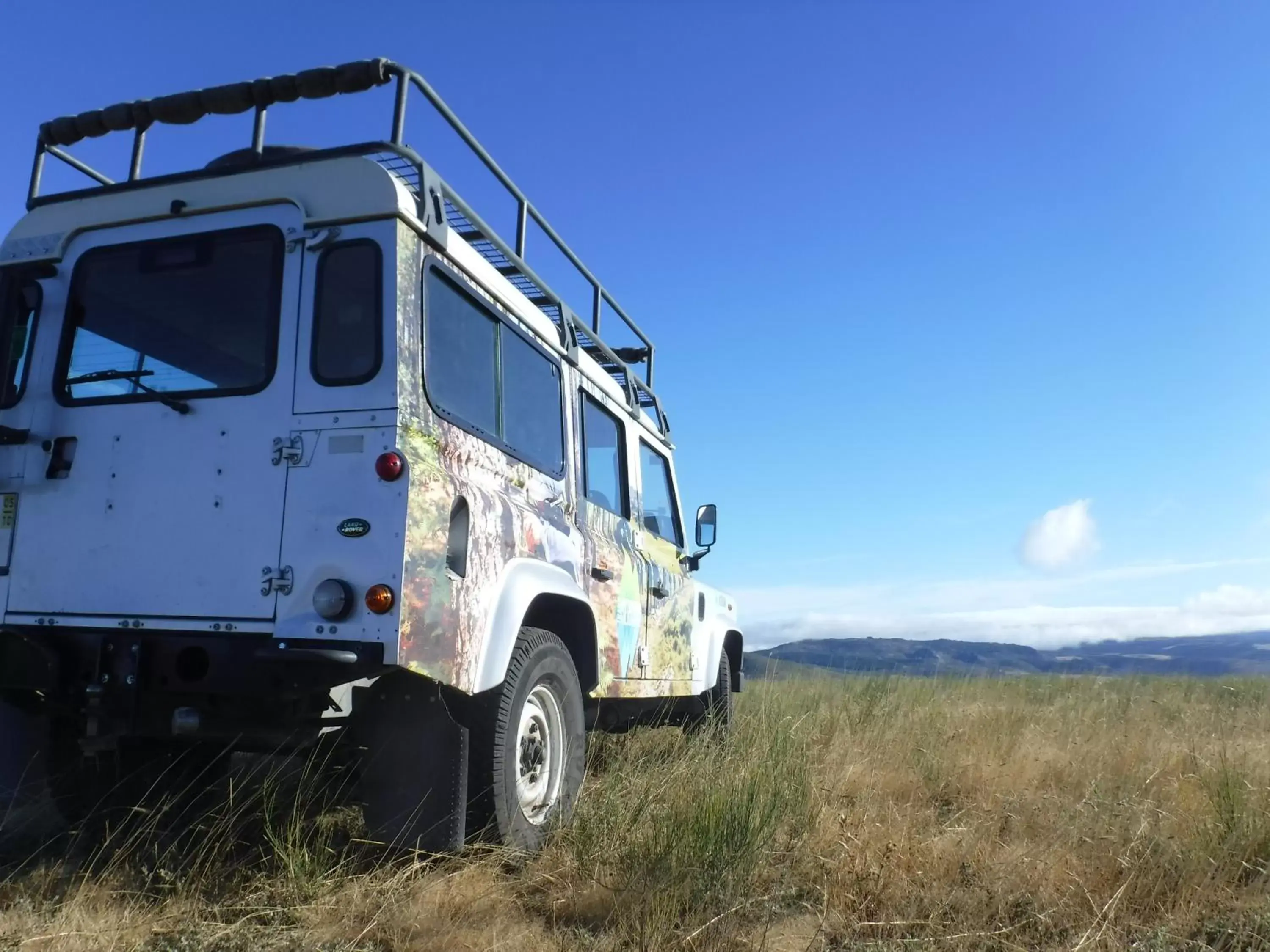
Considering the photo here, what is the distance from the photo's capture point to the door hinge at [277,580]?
139 inches

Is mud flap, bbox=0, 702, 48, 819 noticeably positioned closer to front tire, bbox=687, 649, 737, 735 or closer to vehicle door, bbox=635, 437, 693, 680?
vehicle door, bbox=635, 437, 693, 680

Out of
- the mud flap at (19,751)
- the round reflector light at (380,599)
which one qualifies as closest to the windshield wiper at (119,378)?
the round reflector light at (380,599)

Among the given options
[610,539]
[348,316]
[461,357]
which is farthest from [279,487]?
[610,539]

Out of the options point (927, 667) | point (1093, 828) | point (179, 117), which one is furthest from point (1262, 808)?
point (927, 667)

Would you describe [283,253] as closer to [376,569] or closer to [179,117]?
[179,117]

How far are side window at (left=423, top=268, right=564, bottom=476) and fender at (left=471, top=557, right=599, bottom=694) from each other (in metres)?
0.57

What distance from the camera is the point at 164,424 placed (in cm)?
386

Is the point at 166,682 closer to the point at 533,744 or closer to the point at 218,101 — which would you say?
the point at 533,744

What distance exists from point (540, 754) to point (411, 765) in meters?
0.86

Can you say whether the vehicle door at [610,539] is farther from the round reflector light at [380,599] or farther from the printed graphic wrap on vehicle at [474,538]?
the round reflector light at [380,599]

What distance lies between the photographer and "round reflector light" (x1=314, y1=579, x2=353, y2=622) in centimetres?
341

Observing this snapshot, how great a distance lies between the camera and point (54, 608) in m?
3.81

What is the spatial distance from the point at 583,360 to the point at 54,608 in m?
2.94

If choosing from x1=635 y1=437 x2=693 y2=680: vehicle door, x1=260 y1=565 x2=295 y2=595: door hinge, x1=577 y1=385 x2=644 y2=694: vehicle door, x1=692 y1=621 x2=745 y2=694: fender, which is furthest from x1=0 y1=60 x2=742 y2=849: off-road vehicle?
x1=692 y1=621 x2=745 y2=694: fender
